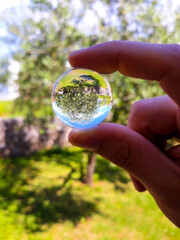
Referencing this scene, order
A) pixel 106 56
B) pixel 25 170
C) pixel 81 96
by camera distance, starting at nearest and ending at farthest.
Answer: pixel 81 96 → pixel 106 56 → pixel 25 170

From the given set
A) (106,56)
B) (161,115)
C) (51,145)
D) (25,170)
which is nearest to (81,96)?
(106,56)

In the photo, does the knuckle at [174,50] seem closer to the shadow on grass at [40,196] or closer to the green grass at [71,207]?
the green grass at [71,207]

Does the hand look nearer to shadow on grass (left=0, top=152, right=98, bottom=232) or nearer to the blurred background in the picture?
the blurred background

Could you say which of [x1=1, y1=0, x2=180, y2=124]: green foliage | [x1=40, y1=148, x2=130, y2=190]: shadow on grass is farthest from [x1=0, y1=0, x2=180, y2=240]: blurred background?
[x1=40, y1=148, x2=130, y2=190]: shadow on grass

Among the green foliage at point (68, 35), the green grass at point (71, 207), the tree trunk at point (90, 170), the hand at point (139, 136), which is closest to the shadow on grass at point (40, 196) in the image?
the green grass at point (71, 207)

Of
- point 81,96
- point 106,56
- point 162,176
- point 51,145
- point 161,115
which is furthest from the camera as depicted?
point 51,145

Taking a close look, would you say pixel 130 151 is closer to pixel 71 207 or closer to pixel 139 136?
pixel 139 136

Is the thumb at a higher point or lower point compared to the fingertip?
lower

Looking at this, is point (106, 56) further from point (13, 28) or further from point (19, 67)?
point (13, 28)
